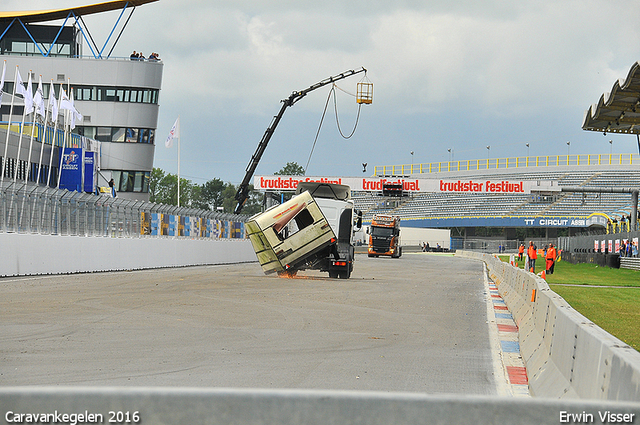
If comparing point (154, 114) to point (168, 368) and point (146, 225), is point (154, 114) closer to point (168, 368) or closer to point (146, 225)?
point (146, 225)

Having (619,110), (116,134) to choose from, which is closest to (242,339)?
(619,110)

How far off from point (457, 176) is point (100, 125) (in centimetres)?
6092

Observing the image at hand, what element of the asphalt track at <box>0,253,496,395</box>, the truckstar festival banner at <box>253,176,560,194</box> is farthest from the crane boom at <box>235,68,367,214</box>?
the asphalt track at <box>0,253,496,395</box>

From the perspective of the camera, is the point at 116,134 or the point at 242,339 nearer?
the point at 242,339

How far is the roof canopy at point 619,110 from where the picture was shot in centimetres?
2471

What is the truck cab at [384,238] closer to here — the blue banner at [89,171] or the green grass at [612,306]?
the blue banner at [89,171]

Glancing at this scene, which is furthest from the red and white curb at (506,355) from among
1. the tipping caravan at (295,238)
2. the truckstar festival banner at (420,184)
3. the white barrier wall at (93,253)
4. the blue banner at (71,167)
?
the blue banner at (71,167)

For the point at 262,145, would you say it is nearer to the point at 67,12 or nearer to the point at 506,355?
the point at 67,12

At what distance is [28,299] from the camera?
1570 centimetres

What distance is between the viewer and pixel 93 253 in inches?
1093

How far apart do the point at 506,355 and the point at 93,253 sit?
2093cm

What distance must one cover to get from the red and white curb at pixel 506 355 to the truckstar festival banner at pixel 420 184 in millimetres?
43891

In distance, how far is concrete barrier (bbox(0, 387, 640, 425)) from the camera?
2.69 m

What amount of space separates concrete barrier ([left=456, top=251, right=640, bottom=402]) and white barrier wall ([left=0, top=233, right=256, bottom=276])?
58.2 feet
